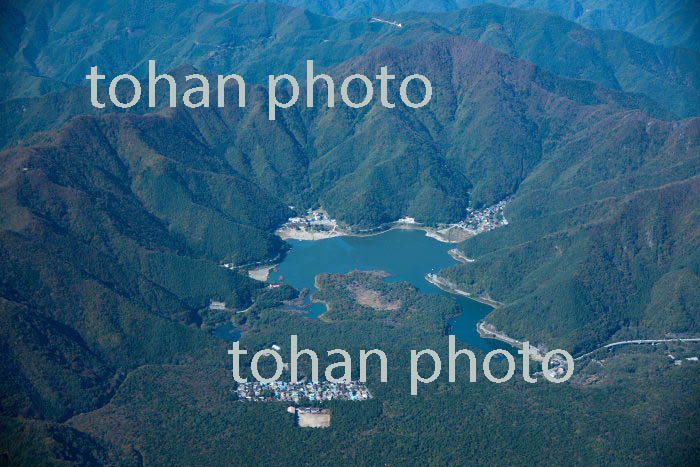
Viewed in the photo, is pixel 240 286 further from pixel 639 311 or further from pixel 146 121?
pixel 639 311

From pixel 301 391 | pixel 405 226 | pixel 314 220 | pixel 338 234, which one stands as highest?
pixel 314 220

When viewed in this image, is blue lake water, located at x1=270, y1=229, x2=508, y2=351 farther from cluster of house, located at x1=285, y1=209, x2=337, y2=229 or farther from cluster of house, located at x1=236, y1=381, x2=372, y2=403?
cluster of house, located at x1=236, y1=381, x2=372, y2=403


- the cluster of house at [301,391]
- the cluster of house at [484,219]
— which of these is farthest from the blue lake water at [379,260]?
the cluster of house at [301,391]

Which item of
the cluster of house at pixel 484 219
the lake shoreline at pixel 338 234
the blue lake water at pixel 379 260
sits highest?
the cluster of house at pixel 484 219

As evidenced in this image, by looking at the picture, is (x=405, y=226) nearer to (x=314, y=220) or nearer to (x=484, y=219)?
(x=484, y=219)

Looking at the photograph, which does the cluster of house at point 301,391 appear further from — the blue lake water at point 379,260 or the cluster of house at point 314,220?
the cluster of house at point 314,220

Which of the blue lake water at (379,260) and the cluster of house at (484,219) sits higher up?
the cluster of house at (484,219)

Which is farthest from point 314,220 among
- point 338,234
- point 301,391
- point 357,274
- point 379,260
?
point 301,391
